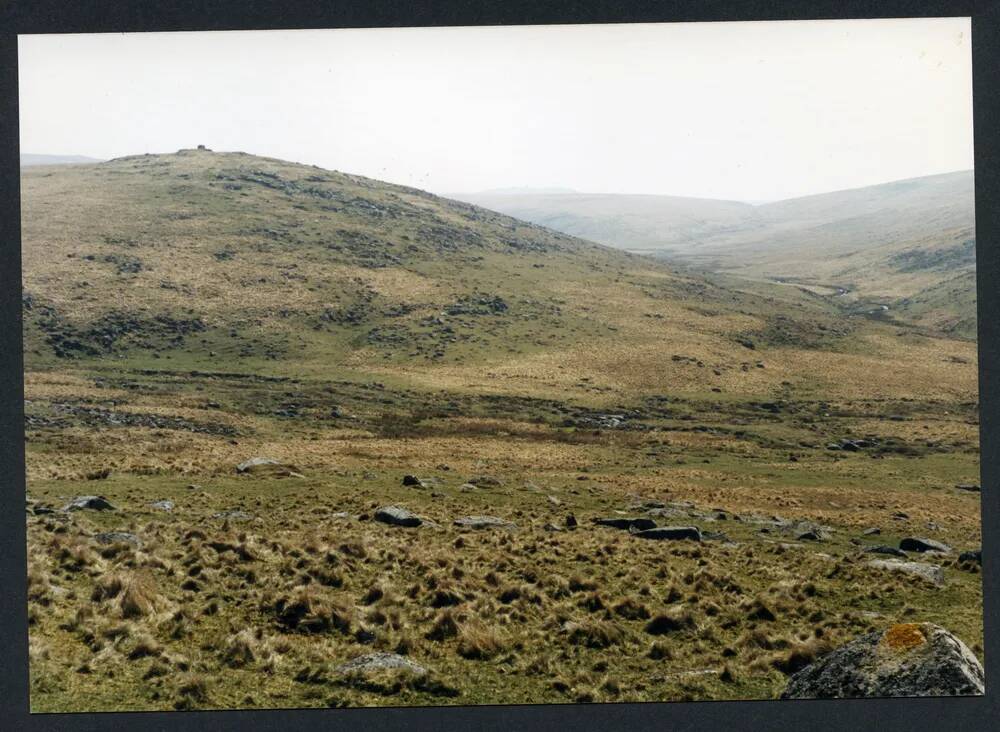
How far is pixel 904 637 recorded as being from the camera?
41.2 ft

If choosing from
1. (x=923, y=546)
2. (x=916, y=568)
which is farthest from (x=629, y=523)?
(x=923, y=546)

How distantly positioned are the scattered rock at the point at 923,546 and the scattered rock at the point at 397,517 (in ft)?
35.2

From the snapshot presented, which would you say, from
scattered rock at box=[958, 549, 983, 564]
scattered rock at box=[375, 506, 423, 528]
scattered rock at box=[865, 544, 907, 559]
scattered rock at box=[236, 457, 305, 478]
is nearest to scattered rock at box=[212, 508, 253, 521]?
scattered rock at box=[375, 506, 423, 528]

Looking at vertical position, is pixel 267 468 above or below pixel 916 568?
above

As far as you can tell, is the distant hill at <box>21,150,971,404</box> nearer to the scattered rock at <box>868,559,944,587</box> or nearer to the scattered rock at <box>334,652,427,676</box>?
the scattered rock at <box>868,559,944,587</box>

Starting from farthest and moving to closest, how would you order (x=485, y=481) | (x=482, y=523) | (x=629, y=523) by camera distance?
1. (x=485, y=481)
2. (x=629, y=523)
3. (x=482, y=523)

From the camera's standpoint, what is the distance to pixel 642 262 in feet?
291

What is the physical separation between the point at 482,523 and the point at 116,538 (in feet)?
24.3

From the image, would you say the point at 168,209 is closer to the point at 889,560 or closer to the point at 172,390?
the point at 172,390

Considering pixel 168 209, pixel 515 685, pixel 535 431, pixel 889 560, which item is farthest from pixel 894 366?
pixel 168 209

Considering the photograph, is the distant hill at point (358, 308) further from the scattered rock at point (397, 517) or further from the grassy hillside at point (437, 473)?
the scattered rock at point (397, 517)

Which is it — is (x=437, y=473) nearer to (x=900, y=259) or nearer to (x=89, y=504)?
(x=89, y=504)

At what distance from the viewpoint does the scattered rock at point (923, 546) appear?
1761 cm

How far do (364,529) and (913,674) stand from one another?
34.2ft
